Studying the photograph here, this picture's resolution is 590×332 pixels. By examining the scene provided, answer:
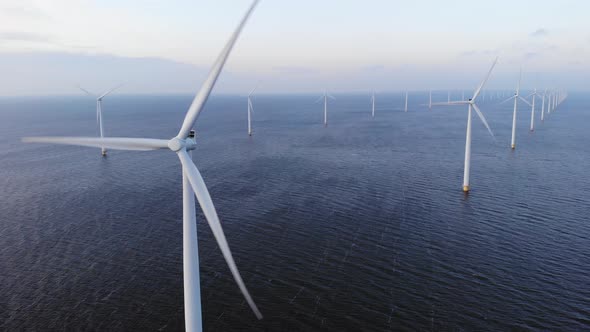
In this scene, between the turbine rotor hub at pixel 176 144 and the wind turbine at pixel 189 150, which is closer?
the wind turbine at pixel 189 150

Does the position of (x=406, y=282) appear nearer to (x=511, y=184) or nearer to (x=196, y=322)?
(x=196, y=322)

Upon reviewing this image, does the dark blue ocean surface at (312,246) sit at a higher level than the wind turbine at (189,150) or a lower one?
lower

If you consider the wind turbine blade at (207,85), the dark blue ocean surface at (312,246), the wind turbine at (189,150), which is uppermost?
the wind turbine blade at (207,85)

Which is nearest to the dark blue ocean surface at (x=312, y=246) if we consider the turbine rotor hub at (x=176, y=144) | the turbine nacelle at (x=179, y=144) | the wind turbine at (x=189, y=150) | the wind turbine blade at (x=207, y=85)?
the wind turbine at (x=189, y=150)

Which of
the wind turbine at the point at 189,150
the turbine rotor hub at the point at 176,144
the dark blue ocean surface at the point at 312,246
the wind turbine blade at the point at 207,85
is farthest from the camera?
the dark blue ocean surface at the point at 312,246

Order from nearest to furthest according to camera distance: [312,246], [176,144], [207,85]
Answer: [176,144] < [207,85] < [312,246]

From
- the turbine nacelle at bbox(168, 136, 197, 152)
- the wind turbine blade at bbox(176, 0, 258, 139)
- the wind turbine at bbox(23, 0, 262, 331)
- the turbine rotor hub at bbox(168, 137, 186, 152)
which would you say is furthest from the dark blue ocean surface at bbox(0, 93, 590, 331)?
the wind turbine blade at bbox(176, 0, 258, 139)

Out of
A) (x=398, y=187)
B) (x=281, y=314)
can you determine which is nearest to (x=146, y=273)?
(x=281, y=314)

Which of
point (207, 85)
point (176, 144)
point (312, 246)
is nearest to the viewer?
point (176, 144)

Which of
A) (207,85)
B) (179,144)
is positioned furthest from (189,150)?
(207,85)

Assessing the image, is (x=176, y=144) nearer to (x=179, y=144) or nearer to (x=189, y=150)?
(x=179, y=144)

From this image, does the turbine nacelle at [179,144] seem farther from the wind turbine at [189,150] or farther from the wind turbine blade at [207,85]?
the wind turbine blade at [207,85]
